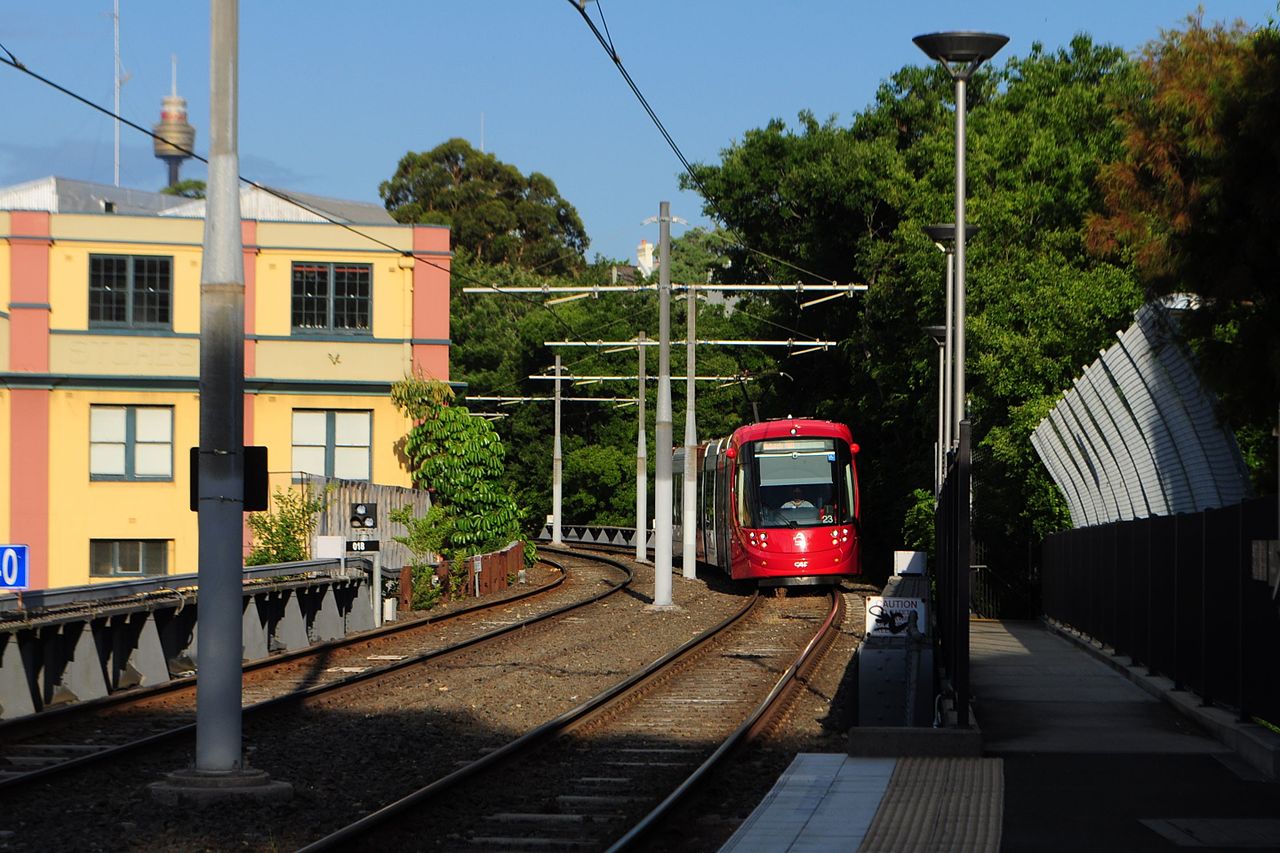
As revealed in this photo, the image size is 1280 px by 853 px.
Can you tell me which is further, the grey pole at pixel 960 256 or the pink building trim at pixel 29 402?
the pink building trim at pixel 29 402

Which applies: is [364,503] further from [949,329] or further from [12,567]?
[12,567]

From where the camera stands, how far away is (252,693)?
19.7 meters

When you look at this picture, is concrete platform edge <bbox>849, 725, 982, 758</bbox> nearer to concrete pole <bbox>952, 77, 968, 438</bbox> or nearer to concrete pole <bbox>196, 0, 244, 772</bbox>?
concrete pole <bbox>196, 0, 244, 772</bbox>

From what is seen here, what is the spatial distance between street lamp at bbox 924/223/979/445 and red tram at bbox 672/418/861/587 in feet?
8.20

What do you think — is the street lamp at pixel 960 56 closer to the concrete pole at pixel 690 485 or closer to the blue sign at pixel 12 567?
the blue sign at pixel 12 567

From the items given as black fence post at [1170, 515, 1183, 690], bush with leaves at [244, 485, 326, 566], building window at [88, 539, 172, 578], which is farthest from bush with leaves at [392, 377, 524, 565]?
black fence post at [1170, 515, 1183, 690]

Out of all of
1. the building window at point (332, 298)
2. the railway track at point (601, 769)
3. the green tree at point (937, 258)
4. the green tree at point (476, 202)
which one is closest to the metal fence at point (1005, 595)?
the green tree at point (937, 258)

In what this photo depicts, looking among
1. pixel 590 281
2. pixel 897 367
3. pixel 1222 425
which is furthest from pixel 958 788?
pixel 590 281

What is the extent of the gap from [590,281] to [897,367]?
4888 centimetres

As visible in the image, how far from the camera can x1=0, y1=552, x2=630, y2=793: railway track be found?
14.7m

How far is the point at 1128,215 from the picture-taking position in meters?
21.3

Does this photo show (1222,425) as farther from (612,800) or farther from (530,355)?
(530,355)

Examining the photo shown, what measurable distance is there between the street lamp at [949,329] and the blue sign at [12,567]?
26.5 feet

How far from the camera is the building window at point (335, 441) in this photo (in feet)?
139
